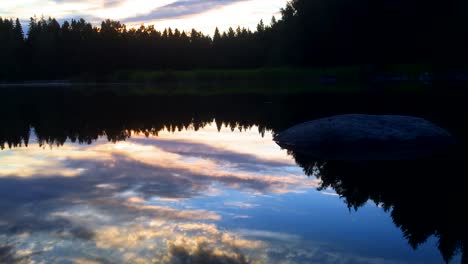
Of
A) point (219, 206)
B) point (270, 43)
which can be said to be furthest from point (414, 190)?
point (270, 43)

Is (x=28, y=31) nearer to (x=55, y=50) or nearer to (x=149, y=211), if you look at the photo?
(x=55, y=50)

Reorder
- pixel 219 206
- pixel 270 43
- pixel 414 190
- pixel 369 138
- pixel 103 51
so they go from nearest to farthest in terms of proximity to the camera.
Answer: pixel 219 206 → pixel 414 190 → pixel 369 138 → pixel 103 51 → pixel 270 43

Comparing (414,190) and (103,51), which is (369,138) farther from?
(103,51)

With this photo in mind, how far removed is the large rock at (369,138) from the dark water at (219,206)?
2.91 ft

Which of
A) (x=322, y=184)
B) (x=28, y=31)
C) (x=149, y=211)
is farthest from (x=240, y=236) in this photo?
(x=28, y=31)

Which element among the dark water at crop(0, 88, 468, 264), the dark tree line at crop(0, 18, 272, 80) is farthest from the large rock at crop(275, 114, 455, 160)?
the dark tree line at crop(0, 18, 272, 80)

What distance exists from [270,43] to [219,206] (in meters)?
103

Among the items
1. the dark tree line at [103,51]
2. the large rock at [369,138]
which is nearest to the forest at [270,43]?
the dark tree line at [103,51]

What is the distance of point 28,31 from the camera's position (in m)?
116

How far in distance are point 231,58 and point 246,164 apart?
11015 centimetres

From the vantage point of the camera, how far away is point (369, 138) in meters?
11.4

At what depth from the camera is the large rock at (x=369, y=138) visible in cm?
1106

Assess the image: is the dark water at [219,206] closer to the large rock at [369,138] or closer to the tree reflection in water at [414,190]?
the tree reflection in water at [414,190]

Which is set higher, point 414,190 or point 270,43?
point 270,43
